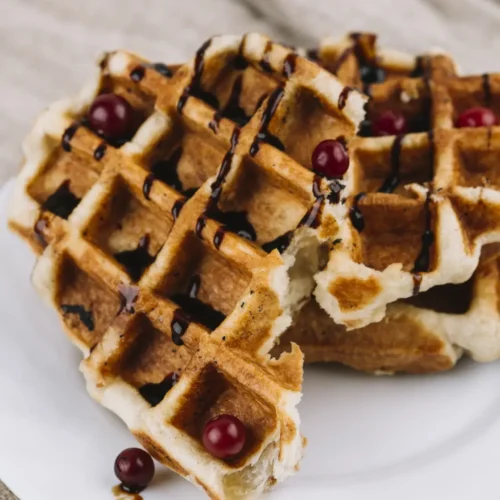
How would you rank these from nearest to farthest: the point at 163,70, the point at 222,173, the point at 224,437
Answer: the point at 224,437, the point at 222,173, the point at 163,70

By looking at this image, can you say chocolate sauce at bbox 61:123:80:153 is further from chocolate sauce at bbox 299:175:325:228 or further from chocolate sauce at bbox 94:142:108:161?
chocolate sauce at bbox 299:175:325:228

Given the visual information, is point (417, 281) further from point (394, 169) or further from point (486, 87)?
point (486, 87)

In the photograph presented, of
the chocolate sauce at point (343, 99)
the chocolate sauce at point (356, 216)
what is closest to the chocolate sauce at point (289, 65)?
the chocolate sauce at point (343, 99)

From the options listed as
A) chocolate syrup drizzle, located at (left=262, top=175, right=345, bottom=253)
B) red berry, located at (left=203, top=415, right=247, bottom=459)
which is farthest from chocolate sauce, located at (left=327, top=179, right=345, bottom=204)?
red berry, located at (left=203, top=415, right=247, bottom=459)

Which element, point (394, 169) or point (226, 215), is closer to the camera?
point (226, 215)

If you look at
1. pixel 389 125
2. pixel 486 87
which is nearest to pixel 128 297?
pixel 389 125

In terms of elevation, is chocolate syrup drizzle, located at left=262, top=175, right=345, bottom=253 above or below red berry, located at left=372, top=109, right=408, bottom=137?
below

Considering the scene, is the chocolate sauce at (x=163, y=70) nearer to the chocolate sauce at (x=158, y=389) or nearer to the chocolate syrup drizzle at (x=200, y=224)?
the chocolate syrup drizzle at (x=200, y=224)
